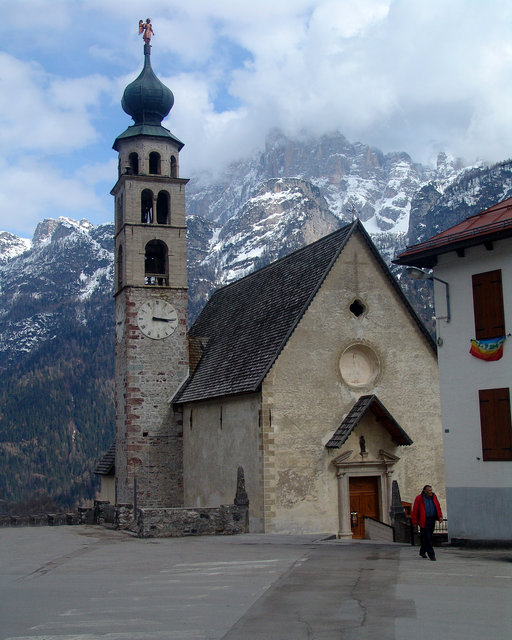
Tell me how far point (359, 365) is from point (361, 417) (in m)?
2.20

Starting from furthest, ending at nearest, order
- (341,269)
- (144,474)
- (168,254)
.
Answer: (168,254) < (144,474) < (341,269)

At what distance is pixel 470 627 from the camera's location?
10234mm

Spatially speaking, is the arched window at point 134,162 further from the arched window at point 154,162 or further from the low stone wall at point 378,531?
the low stone wall at point 378,531

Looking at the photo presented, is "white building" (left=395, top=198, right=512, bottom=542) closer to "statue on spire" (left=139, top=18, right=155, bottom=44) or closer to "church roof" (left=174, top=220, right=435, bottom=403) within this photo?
"church roof" (left=174, top=220, right=435, bottom=403)

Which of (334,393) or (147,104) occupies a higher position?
(147,104)

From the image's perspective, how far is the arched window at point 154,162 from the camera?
123 feet

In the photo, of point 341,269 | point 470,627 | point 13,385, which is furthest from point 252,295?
point 13,385

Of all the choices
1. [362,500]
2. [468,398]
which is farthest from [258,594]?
[362,500]

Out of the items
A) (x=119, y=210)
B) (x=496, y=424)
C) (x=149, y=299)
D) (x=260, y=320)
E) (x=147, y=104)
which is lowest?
(x=496, y=424)

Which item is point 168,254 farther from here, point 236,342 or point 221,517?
point 221,517

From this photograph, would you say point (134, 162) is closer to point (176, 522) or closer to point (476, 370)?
point (176, 522)

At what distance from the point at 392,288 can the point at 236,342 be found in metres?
6.12

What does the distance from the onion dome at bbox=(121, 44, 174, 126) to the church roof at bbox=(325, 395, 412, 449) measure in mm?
17296

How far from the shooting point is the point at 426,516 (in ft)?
57.1
